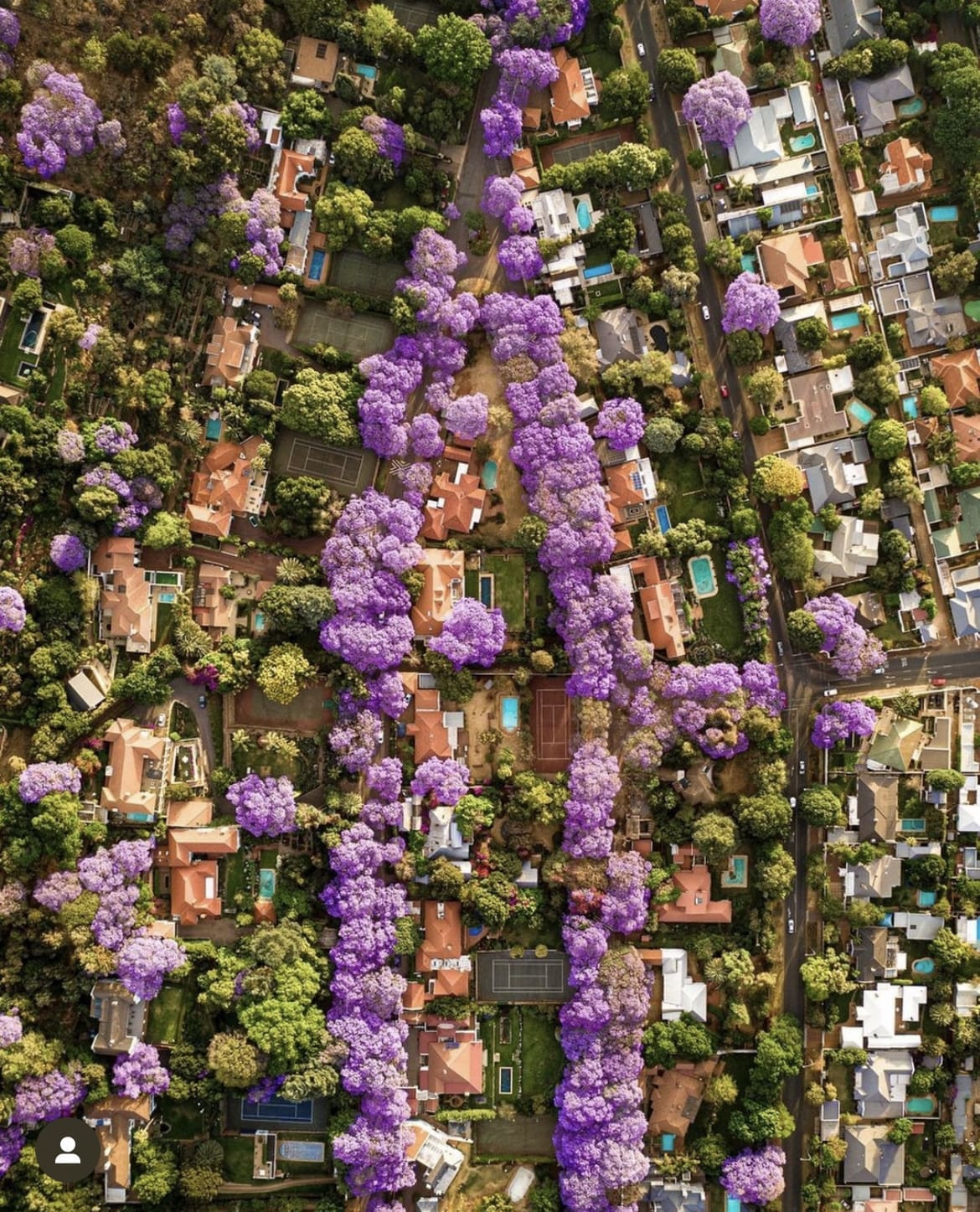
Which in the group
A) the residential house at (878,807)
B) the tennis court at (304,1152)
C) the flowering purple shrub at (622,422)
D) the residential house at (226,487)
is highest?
the flowering purple shrub at (622,422)

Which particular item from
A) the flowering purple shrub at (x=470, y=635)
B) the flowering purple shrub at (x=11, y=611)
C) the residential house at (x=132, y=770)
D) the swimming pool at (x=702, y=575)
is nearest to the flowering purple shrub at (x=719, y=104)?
the swimming pool at (x=702, y=575)

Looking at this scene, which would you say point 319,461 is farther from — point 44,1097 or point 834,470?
point 44,1097

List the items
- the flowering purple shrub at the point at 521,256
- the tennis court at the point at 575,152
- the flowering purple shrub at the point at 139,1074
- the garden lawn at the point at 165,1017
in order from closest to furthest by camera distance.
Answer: the flowering purple shrub at the point at 139,1074
the garden lawn at the point at 165,1017
the flowering purple shrub at the point at 521,256
the tennis court at the point at 575,152

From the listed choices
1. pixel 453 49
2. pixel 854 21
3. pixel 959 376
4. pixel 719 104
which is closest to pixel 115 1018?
pixel 453 49

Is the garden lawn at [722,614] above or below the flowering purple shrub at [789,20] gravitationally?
below

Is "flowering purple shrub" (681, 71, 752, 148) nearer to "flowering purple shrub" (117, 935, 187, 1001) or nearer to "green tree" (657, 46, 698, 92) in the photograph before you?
"green tree" (657, 46, 698, 92)

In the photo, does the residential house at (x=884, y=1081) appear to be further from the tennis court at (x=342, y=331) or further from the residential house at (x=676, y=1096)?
the tennis court at (x=342, y=331)

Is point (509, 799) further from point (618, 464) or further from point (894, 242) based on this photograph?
point (894, 242)
